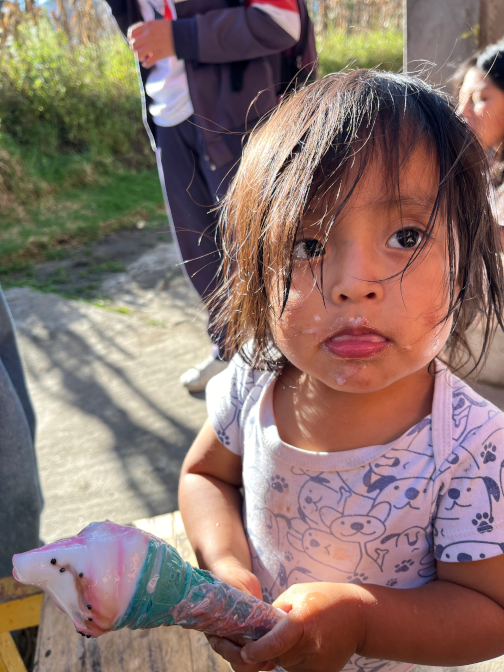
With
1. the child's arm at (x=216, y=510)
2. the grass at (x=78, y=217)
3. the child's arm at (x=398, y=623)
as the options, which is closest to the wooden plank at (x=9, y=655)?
the child's arm at (x=216, y=510)

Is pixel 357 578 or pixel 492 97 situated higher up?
pixel 492 97

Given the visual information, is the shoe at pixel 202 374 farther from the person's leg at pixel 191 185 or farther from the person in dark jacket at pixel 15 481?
the person in dark jacket at pixel 15 481

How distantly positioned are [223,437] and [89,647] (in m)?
0.49

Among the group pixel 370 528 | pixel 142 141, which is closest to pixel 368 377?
pixel 370 528

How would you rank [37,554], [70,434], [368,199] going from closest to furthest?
[37,554] < [368,199] < [70,434]

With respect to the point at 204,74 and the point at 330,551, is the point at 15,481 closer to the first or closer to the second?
the point at 330,551

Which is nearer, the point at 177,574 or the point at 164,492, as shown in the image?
the point at 177,574

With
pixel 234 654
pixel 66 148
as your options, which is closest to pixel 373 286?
pixel 234 654

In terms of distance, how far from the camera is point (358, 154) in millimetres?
764

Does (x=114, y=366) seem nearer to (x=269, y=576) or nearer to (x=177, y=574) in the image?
(x=269, y=576)

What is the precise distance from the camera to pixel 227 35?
196cm

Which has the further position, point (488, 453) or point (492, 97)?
point (492, 97)

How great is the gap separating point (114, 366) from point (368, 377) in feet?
8.27

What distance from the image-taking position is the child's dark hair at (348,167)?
0.77m
